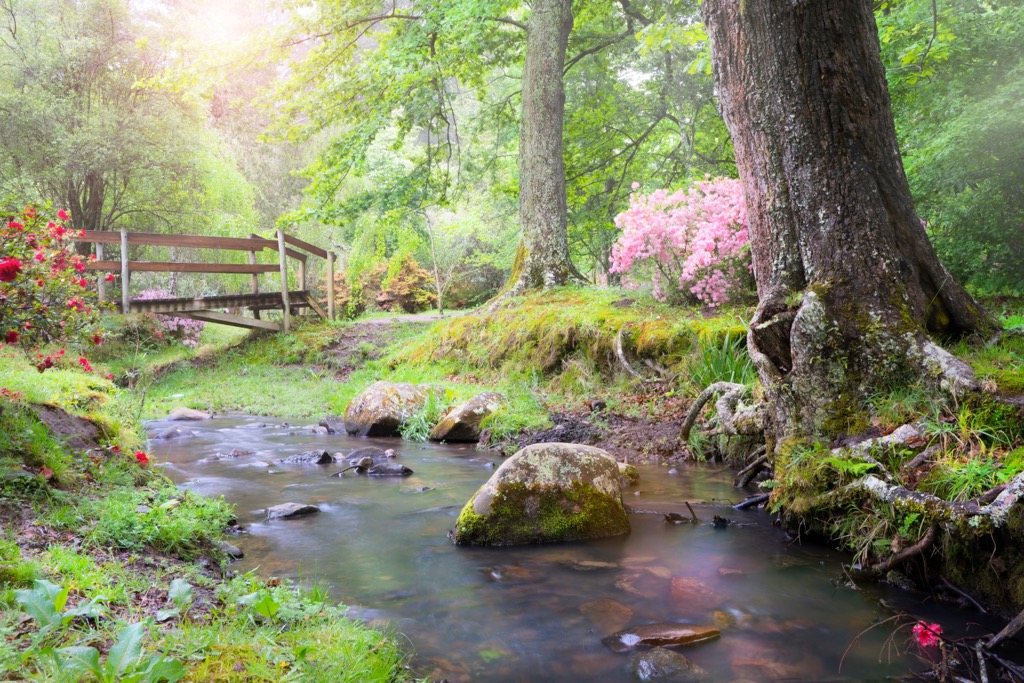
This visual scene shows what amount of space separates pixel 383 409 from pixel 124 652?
6.32 meters

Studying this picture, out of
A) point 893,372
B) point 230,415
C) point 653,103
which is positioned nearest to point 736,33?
point 893,372

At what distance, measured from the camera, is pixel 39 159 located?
16.2 m

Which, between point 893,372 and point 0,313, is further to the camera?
point 0,313

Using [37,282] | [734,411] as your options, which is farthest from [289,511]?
[734,411]

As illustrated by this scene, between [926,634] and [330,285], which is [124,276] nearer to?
[330,285]

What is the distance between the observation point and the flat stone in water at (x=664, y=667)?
2.51 meters

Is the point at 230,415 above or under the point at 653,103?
under

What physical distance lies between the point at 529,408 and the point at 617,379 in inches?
50.0

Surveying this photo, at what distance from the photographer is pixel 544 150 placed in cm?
1122

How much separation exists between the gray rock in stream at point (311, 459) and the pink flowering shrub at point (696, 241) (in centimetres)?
472

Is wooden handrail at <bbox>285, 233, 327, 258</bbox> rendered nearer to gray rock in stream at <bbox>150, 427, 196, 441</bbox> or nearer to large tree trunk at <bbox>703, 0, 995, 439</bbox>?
gray rock in stream at <bbox>150, 427, 196, 441</bbox>

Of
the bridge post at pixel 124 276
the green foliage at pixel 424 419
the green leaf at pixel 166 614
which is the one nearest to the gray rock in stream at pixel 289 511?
the green leaf at pixel 166 614

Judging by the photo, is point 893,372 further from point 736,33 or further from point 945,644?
point 736,33

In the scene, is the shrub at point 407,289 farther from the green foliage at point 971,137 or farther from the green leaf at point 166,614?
the green leaf at point 166,614
